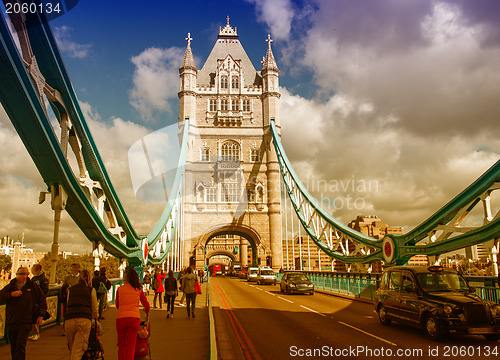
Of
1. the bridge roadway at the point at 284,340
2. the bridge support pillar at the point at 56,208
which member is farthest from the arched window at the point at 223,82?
the bridge support pillar at the point at 56,208

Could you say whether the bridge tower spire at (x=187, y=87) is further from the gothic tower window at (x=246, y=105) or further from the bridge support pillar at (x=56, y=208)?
the bridge support pillar at (x=56, y=208)

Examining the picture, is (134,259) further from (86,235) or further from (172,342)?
(172,342)

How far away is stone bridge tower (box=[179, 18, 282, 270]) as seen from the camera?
1966 inches

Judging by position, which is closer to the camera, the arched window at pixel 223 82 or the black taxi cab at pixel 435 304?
the black taxi cab at pixel 435 304

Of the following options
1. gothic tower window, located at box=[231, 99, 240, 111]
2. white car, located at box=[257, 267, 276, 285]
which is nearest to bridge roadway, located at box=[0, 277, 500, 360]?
white car, located at box=[257, 267, 276, 285]

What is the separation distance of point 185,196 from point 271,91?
55.8 ft

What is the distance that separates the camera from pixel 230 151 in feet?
172

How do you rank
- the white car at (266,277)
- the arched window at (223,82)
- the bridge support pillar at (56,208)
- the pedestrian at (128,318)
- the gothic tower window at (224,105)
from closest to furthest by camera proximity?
1. the pedestrian at (128,318)
2. the bridge support pillar at (56,208)
3. the white car at (266,277)
4. the gothic tower window at (224,105)
5. the arched window at (223,82)

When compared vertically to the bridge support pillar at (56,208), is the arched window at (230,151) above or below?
above

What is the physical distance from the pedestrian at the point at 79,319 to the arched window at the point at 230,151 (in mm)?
45667

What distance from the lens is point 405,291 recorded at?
10742 millimetres

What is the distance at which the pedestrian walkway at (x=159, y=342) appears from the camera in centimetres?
807

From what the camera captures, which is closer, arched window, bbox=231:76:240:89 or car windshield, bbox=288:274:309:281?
car windshield, bbox=288:274:309:281

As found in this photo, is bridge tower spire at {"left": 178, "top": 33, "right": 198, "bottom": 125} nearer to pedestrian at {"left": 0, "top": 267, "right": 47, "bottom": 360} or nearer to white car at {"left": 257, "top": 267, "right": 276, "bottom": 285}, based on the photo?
white car at {"left": 257, "top": 267, "right": 276, "bottom": 285}
